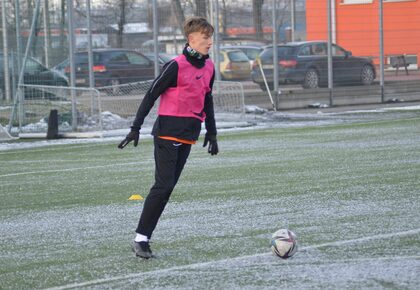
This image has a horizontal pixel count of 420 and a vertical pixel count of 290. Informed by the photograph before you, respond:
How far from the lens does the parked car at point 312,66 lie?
26844 millimetres

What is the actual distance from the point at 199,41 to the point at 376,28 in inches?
855

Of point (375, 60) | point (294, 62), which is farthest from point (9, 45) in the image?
point (375, 60)

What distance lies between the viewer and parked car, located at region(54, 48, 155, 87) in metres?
23.4

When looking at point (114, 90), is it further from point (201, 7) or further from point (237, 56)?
point (237, 56)

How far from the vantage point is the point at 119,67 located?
23.7 meters

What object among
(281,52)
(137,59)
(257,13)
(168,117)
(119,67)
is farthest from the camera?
(281,52)

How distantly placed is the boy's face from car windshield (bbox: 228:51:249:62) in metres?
18.5

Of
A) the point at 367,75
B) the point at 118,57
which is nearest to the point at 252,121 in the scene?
the point at 118,57

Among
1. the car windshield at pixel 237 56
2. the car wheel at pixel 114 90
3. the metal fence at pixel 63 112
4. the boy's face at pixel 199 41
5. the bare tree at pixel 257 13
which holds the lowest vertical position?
the metal fence at pixel 63 112

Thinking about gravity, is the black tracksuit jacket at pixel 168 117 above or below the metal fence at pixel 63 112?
above

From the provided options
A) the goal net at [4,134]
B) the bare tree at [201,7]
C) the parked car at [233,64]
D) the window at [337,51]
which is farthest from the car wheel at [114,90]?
the window at [337,51]

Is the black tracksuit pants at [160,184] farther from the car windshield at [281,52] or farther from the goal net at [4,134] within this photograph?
the car windshield at [281,52]

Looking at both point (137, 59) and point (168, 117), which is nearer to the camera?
point (168, 117)

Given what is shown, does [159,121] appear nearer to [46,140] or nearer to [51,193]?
[51,193]
